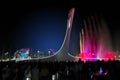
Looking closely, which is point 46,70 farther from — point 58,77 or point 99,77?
point 99,77

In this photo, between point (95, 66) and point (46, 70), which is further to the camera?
point (95, 66)

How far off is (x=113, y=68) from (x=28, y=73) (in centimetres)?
356

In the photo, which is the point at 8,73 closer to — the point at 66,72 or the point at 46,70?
the point at 46,70

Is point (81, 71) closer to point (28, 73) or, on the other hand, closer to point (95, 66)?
point (95, 66)

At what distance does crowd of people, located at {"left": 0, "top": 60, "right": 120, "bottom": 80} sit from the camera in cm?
1410

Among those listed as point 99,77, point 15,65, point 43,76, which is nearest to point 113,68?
point 99,77

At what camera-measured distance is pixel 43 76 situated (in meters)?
14.3

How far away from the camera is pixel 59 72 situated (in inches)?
590

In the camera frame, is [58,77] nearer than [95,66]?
Yes

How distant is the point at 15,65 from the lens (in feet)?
50.4

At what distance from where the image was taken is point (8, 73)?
46.3 ft

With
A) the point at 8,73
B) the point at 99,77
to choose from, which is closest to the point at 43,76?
the point at 8,73

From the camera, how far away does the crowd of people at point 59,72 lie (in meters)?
14.1

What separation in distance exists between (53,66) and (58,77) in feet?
2.89
